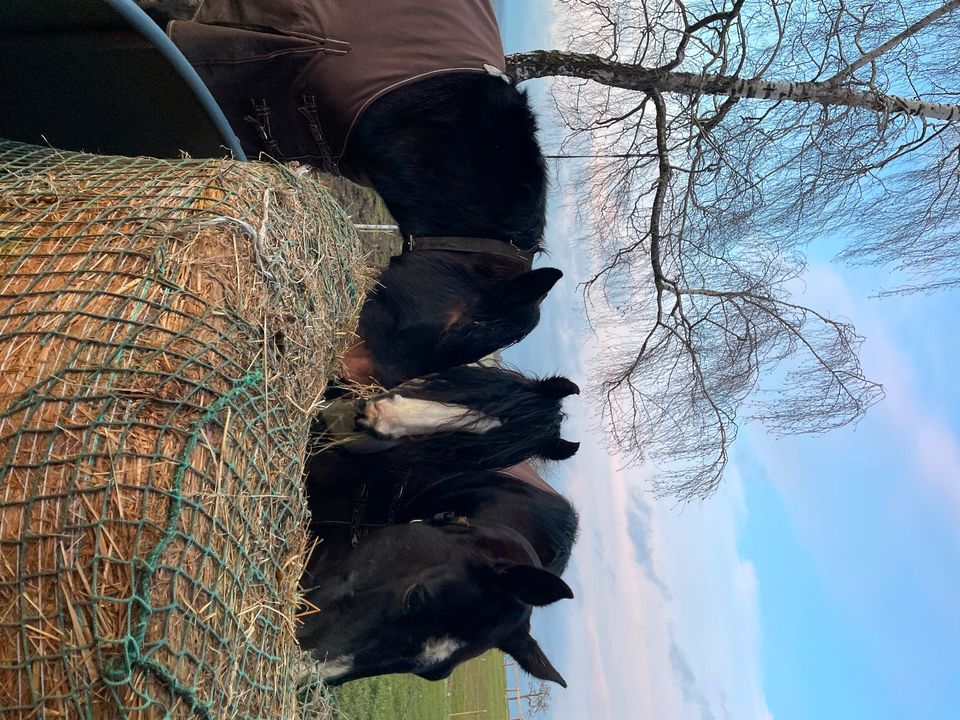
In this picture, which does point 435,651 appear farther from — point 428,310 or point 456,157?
point 456,157

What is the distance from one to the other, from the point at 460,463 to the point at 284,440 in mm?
1297

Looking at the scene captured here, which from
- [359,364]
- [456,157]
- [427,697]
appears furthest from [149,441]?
[427,697]

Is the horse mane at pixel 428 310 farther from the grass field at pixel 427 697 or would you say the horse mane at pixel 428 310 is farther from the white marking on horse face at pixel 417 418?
the grass field at pixel 427 697

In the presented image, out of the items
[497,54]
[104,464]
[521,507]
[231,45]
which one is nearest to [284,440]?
[104,464]

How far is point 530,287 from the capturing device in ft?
9.75

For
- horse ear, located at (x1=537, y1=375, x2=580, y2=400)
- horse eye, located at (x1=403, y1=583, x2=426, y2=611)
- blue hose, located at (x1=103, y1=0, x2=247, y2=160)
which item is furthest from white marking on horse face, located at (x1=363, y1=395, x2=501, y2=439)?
blue hose, located at (x1=103, y1=0, x2=247, y2=160)

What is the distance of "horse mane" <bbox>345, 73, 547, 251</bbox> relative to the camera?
→ 3049mm

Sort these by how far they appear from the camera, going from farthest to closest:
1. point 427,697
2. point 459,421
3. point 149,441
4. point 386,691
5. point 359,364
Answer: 1. point 427,697
2. point 386,691
3. point 359,364
4. point 459,421
5. point 149,441

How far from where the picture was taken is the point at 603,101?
228 inches

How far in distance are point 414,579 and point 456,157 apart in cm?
205

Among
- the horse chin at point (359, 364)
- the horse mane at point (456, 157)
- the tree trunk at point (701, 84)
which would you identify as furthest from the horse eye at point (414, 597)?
the tree trunk at point (701, 84)

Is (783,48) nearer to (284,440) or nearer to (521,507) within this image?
(521,507)

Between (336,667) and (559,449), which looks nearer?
(336,667)

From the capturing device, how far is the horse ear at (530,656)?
278 cm
